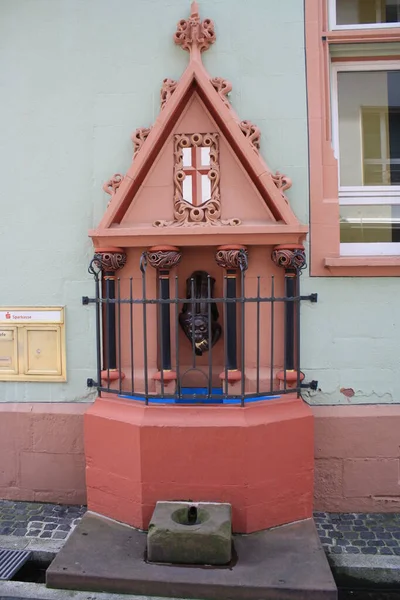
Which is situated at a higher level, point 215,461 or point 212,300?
point 212,300

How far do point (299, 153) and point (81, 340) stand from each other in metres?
2.56

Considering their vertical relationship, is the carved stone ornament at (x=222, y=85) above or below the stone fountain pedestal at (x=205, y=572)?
above

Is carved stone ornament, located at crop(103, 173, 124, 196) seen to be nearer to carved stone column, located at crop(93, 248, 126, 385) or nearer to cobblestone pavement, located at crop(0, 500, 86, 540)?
carved stone column, located at crop(93, 248, 126, 385)

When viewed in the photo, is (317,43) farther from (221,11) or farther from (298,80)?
(221,11)

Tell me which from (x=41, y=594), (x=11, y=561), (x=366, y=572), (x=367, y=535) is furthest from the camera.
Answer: (x=367, y=535)

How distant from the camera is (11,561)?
131 inches

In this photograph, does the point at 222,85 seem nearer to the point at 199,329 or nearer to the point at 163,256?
the point at 163,256

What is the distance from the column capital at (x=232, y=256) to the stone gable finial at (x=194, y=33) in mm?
1693

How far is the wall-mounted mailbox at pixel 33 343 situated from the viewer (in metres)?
4.27

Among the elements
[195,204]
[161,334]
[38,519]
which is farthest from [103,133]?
[38,519]

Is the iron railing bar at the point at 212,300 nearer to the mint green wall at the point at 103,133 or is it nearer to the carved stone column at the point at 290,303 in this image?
the carved stone column at the point at 290,303

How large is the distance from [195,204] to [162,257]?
1.81ft

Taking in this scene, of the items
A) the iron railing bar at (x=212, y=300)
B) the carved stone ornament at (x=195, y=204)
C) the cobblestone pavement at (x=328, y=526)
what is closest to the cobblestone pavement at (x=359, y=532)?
the cobblestone pavement at (x=328, y=526)

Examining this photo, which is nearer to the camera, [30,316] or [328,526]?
[328,526]
